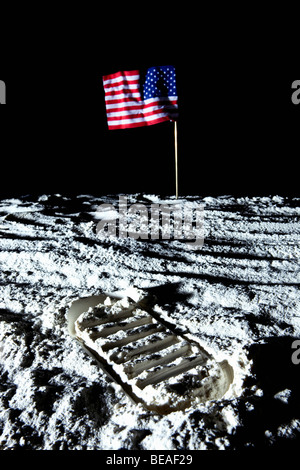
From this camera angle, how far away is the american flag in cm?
347

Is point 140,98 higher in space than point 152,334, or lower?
higher

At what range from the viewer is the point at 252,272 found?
2.54 metres

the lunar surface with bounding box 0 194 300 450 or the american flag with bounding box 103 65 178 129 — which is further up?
the american flag with bounding box 103 65 178 129

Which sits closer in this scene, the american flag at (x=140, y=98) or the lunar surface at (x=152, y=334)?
the lunar surface at (x=152, y=334)

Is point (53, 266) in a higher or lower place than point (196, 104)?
lower

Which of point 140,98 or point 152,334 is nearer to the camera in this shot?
point 152,334

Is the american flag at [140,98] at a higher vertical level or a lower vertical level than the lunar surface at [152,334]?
higher

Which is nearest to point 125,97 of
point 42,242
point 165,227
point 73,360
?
point 165,227

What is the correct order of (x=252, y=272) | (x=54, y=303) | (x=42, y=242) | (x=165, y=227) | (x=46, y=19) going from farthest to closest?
1. (x=46, y=19)
2. (x=165, y=227)
3. (x=42, y=242)
4. (x=252, y=272)
5. (x=54, y=303)

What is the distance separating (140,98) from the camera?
11.6ft

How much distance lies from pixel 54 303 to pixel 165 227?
4.55 ft

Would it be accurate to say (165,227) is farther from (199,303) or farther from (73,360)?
(73,360)

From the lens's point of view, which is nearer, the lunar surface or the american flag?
the lunar surface

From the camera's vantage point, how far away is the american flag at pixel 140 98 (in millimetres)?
3473
